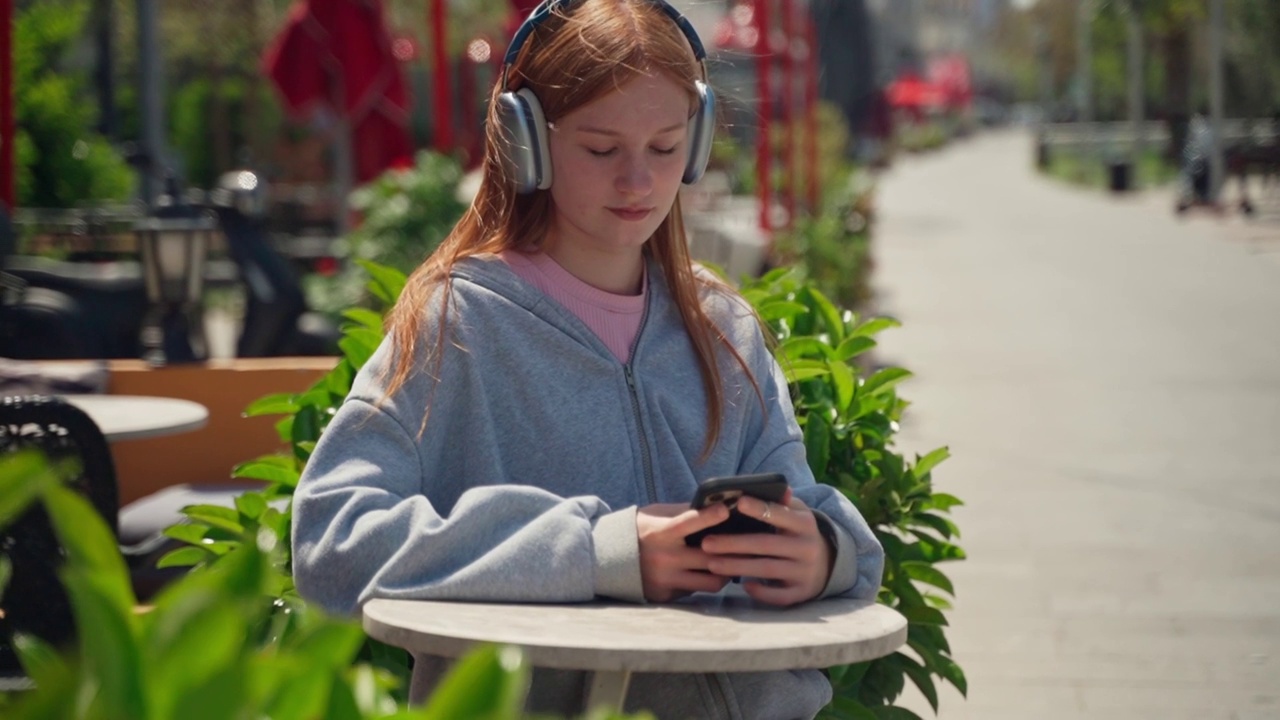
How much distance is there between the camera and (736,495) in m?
1.99

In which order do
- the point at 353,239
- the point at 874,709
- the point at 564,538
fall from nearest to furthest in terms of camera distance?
the point at 564,538 < the point at 874,709 < the point at 353,239

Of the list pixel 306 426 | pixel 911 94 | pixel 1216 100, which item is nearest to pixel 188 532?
pixel 306 426

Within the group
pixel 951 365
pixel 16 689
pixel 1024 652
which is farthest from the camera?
pixel 951 365

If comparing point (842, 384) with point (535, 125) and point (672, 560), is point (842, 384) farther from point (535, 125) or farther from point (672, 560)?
point (672, 560)

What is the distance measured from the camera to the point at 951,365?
11.9m

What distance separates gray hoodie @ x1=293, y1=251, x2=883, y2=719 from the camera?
2033mm

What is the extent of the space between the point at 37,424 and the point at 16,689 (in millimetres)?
747

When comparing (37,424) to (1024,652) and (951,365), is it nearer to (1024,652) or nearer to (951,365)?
(1024,652)

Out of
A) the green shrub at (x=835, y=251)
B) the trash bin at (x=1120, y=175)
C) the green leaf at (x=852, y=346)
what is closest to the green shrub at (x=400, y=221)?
the green shrub at (x=835, y=251)

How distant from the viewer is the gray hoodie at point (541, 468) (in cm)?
203

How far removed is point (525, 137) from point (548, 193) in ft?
0.49

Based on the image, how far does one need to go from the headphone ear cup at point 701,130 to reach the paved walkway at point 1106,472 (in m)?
2.68

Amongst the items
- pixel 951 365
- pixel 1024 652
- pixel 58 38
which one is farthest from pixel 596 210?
pixel 58 38

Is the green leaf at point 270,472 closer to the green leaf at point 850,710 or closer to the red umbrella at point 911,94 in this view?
the green leaf at point 850,710
